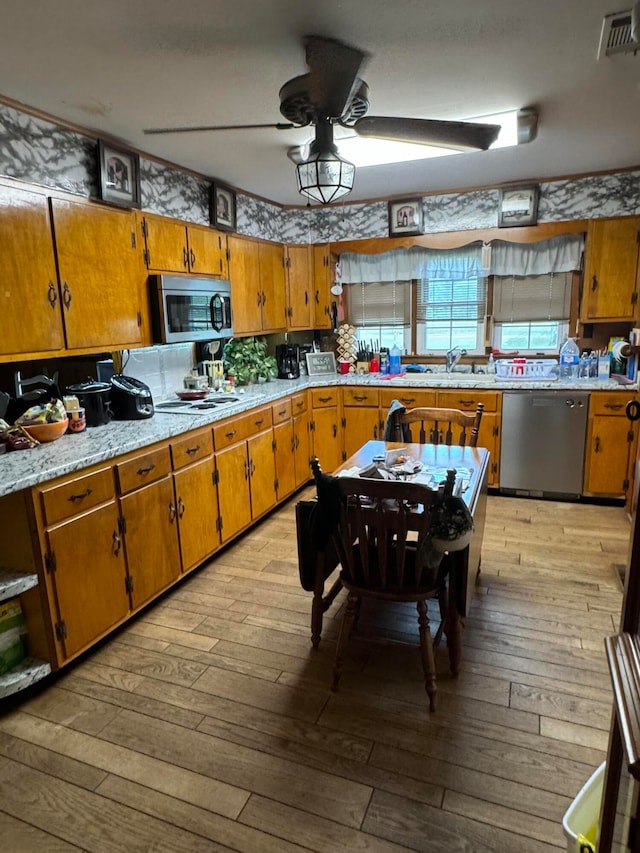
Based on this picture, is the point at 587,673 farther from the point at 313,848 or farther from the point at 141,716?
the point at 141,716

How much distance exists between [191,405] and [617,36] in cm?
284

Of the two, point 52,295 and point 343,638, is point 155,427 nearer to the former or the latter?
point 52,295

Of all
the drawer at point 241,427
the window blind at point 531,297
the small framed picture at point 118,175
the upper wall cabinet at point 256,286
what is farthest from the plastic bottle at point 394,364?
the small framed picture at point 118,175

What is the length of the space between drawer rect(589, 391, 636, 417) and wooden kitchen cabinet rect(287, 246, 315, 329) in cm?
254

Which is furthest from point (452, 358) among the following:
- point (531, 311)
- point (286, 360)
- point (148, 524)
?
point (148, 524)

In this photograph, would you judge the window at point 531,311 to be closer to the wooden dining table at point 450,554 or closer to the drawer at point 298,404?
the drawer at point 298,404

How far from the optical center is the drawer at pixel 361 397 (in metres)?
4.52

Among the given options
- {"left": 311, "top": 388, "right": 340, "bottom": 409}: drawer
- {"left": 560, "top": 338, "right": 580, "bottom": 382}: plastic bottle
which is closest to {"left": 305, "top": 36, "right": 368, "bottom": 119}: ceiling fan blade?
{"left": 311, "top": 388, "right": 340, "bottom": 409}: drawer

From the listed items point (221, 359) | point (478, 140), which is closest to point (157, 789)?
point (478, 140)

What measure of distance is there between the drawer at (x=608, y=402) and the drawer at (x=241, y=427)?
7.97ft

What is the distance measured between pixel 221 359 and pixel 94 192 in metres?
1.77

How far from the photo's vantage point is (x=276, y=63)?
208cm

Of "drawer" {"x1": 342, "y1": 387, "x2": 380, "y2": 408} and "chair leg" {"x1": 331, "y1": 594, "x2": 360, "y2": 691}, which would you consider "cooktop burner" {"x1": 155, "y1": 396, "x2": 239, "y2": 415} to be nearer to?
"drawer" {"x1": 342, "y1": 387, "x2": 380, "y2": 408}

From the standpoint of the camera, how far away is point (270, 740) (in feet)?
6.17
